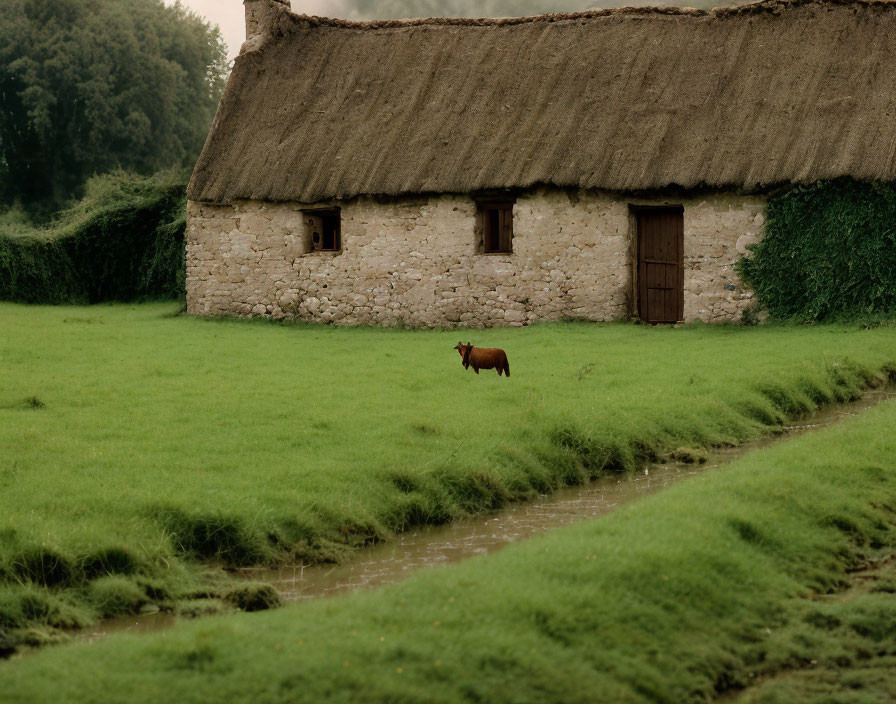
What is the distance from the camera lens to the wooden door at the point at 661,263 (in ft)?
71.1

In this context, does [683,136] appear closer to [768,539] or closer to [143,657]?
[768,539]

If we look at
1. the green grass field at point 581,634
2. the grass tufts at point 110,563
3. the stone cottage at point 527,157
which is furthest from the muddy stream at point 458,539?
the stone cottage at point 527,157

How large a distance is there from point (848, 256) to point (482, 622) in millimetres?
15680

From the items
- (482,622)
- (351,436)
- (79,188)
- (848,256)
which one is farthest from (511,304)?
(79,188)

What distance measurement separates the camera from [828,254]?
20.2 m

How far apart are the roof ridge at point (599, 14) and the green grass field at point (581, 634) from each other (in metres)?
16.4

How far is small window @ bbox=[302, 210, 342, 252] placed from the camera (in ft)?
79.6

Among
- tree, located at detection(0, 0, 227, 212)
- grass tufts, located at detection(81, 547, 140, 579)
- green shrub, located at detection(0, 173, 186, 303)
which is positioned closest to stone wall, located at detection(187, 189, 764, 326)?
green shrub, located at detection(0, 173, 186, 303)

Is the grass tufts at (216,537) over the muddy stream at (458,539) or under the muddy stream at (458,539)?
over

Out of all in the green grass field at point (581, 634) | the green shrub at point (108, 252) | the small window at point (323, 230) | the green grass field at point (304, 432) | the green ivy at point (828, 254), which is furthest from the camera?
the green shrub at point (108, 252)

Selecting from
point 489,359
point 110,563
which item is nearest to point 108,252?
point 489,359

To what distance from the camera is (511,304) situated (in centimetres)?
2244

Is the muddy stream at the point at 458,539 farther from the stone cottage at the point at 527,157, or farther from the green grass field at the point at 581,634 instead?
the stone cottage at the point at 527,157

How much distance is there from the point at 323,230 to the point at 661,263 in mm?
7225
